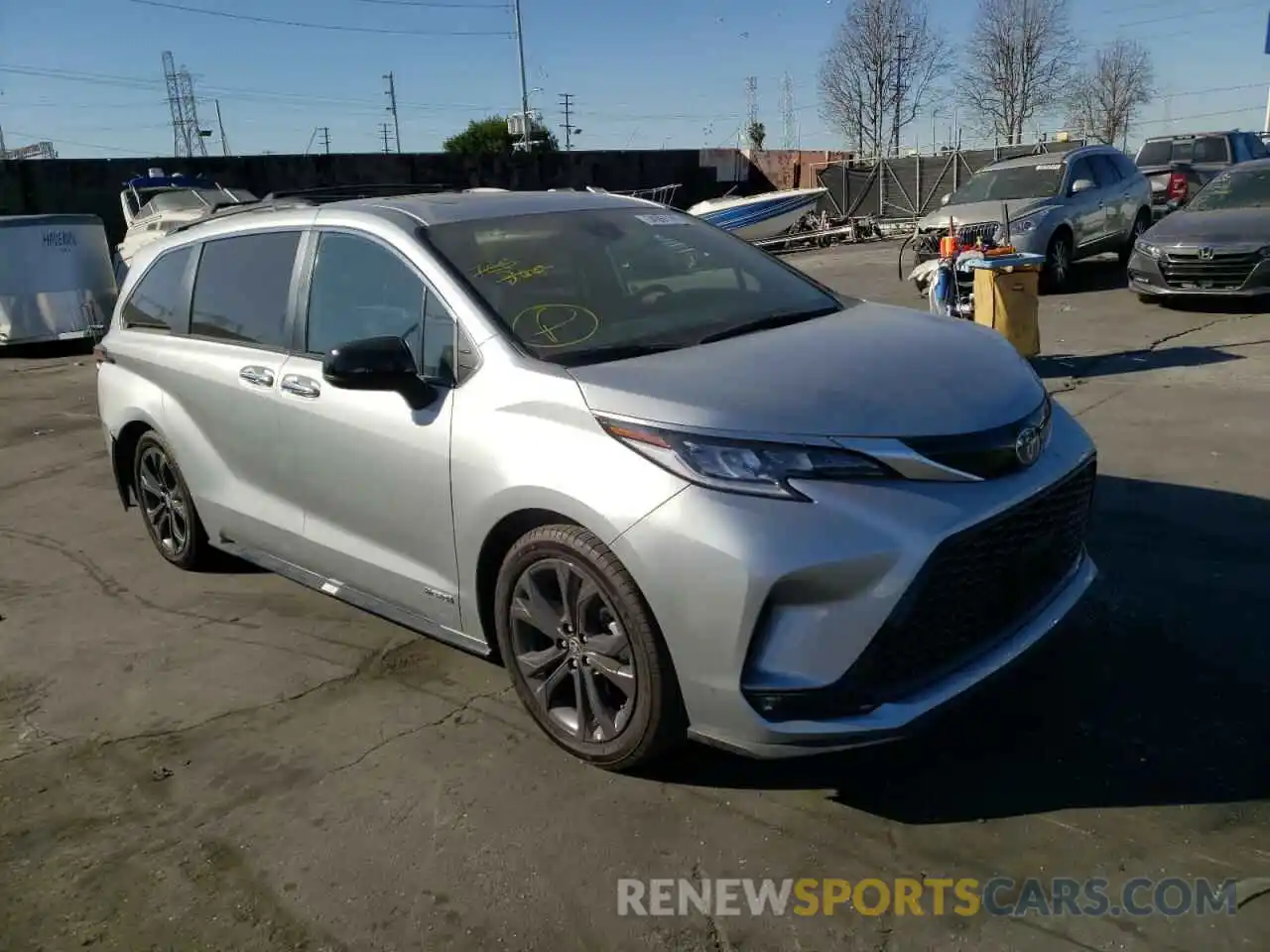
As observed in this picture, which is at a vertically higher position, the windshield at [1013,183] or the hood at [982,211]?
the windshield at [1013,183]

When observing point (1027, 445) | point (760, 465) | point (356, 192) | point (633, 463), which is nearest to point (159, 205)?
point (356, 192)

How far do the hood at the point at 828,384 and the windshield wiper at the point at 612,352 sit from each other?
0.19 ft

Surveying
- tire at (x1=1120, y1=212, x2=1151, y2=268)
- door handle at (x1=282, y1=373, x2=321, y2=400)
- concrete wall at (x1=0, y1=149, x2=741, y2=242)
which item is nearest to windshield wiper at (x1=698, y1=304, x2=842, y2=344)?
door handle at (x1=282, y1=373, x2=321, y2=400)

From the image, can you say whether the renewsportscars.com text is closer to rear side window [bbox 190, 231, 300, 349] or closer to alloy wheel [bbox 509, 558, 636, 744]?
alloy wheel [bbox 509, 558, 636, 744]

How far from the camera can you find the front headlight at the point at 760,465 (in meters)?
2.76

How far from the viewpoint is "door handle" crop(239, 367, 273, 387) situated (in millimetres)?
4266

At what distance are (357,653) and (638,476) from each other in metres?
2.03

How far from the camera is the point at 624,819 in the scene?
3.09 metres

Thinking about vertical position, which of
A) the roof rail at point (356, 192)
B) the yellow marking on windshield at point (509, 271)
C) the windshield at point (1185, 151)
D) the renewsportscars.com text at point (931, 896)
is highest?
the windshield at point (1185, 151)

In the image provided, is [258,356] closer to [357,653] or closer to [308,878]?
[357,653]

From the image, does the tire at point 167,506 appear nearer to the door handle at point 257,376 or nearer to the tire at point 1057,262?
the door handle at point 257,376

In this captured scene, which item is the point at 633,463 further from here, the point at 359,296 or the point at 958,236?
the point at 958,236

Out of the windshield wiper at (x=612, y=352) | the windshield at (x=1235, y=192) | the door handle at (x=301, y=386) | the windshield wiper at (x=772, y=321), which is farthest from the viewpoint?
the windshield at (x=1235, y=192)

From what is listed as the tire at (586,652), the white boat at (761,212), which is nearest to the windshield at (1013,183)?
the white boat at (761,212)
